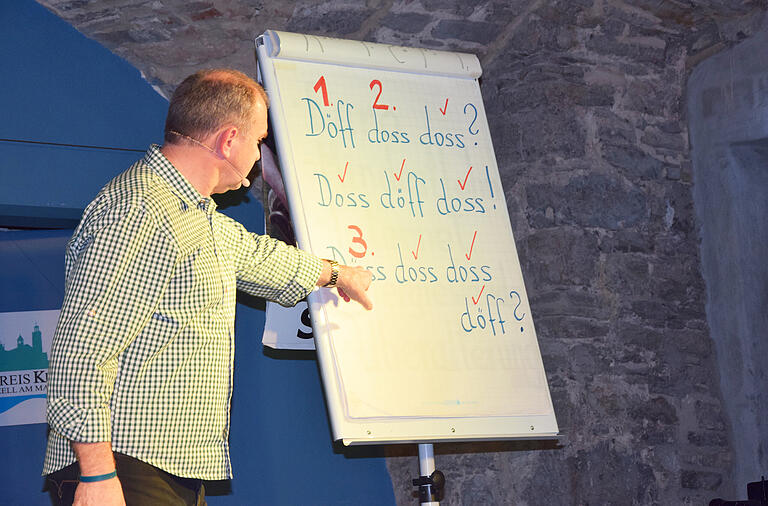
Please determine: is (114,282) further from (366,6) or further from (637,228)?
(637,228)

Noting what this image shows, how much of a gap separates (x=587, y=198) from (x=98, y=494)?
2136 mm

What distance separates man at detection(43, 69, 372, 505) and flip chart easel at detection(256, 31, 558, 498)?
398mm

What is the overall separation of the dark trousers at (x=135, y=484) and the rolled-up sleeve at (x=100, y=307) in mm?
105

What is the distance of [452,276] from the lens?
2531mm

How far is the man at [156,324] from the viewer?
5.47 ft

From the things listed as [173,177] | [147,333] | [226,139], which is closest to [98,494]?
[147,333]

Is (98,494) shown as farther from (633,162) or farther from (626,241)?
(633,162)

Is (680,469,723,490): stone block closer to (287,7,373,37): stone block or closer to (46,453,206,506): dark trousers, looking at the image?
(287,7,373,37): stone block

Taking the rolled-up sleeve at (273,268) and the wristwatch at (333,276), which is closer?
the rolled-up sleeve at (273,268)

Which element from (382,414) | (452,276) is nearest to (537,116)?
(452,276)

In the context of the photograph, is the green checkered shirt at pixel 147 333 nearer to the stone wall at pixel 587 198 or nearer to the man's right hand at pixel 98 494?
the man's right hand at pixel 98 494

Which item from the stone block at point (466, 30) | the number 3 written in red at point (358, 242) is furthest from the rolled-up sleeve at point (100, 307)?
the stone block at point (466, 30)

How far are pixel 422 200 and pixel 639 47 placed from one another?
1361mm

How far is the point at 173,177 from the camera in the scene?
1946 mm
